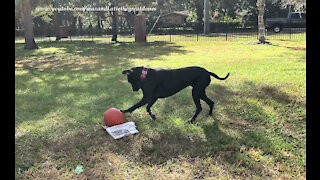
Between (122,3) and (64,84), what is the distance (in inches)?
757

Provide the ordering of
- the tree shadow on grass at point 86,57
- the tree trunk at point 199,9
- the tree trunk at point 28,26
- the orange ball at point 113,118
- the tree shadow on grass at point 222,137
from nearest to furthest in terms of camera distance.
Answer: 1. the tree shadow on grass at point 222,137
2. the orange ball at point 113,118
3. the tree shadow on grass at point 86,57
4. the tree trunk at point 28,26
5. the tree trunk at point 199,9

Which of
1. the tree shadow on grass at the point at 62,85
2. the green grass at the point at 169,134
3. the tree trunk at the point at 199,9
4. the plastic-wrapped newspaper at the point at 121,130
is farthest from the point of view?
the tree trunk at the point at 199,9

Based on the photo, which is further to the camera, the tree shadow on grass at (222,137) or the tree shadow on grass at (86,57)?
A: the tree shadow on grass at (86,57)

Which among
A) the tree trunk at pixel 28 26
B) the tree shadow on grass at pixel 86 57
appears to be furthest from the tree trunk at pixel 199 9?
the tree trunk at pixel 28 26

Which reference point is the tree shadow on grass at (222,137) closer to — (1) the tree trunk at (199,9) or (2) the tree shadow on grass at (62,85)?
(2) the tree shadow on grass at (62,85)

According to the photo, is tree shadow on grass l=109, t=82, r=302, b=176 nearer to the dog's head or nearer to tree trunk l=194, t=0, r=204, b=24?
the dog's head

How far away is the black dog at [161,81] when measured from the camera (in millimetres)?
4234

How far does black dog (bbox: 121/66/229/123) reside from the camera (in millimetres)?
4234

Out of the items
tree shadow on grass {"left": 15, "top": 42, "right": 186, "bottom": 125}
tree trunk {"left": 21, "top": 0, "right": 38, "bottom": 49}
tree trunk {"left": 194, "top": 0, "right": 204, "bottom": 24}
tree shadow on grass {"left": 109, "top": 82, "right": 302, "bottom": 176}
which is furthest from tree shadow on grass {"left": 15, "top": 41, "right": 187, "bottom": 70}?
tree trunk {"left": 194, "top": 0, "right": 204, "bottom": 24}

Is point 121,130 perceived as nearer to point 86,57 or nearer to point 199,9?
point 86,57

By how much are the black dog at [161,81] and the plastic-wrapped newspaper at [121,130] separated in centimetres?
27

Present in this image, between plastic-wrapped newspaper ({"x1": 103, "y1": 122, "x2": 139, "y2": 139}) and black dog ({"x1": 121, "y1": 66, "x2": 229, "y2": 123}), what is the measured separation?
267 millimetres

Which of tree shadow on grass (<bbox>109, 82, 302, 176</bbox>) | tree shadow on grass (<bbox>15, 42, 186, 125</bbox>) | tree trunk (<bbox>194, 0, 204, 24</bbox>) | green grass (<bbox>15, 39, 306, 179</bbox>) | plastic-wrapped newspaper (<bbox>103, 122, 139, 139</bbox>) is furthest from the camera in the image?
tree trunk (<bbox>194, 0, 204, 24</bbox>)

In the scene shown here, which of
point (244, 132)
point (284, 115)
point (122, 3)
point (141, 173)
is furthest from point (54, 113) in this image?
point (122, 3)
